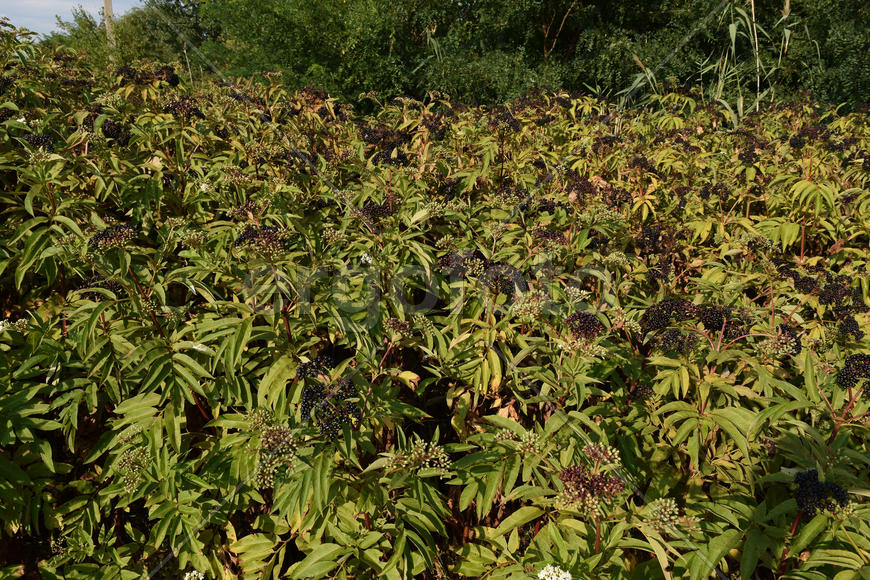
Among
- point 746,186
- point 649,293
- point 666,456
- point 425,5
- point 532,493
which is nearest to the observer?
point 532,493

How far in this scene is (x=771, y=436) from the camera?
2.20m

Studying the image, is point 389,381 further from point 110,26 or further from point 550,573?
point 110,26

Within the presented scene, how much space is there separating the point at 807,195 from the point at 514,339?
2.96 meters

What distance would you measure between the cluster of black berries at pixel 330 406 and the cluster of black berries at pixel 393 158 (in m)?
2.50

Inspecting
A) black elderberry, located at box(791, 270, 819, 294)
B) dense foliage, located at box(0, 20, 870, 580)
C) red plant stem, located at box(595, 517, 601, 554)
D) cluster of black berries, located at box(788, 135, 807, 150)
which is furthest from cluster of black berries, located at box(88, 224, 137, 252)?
cluster of black berries, located at box(788, 135, 807, 150)

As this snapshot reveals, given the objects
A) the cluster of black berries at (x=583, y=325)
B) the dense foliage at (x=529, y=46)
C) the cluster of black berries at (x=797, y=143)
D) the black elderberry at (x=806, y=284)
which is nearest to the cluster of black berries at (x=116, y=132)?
the cluster of black berries at (x=583, y=325)

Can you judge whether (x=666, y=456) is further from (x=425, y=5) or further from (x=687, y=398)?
(x=425, y=5)

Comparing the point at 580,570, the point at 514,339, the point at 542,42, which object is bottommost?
the point at 580,570

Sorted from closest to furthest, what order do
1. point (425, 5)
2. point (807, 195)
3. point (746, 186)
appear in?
point (807, 195), point (746, 186), point (425, 5)

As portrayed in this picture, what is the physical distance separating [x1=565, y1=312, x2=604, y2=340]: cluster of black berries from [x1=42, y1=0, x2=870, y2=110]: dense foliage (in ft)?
34.3

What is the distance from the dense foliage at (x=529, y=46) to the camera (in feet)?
38.5

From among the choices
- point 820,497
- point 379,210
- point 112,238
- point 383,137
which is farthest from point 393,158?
point 820,497

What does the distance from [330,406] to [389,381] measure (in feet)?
1.54

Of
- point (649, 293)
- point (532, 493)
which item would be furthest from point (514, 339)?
point (649, 293)
